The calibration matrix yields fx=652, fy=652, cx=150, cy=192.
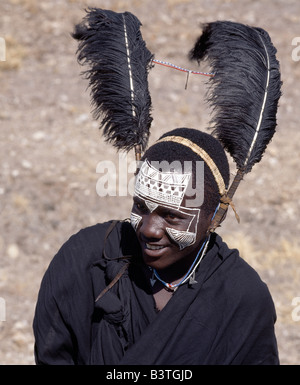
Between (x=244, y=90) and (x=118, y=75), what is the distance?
0.54 meters

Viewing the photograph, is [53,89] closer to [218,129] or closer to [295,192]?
[295,192]

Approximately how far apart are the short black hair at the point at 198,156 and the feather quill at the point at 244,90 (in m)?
0.20

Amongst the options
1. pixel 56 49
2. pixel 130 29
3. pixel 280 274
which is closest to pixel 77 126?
pixel 56 49

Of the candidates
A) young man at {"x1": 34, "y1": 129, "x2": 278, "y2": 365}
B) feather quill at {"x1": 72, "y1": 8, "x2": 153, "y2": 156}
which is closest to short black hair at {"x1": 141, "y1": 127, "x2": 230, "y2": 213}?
young man at {"x1": 34, "y1": 129, "x2": 278, "y2": 365}

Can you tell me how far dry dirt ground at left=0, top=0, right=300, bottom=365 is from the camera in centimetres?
571

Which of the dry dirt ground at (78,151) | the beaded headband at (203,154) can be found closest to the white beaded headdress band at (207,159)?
the beaded headband at (203,154)

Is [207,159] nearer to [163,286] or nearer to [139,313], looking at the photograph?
[163,286]

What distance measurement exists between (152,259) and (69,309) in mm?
456

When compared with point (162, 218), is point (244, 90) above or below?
above

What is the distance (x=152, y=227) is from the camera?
2377 millimetres

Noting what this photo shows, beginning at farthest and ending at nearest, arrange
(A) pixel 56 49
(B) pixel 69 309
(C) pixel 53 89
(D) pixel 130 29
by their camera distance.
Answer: (A) pixel 56 49, (C) pixel 53 89, (D) pixel 130 29, (B) pixel 69 309

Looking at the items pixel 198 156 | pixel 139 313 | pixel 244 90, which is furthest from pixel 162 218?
pixel 244 90

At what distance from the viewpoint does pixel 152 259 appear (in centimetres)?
243

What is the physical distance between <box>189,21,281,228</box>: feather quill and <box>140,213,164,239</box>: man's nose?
48 cm
